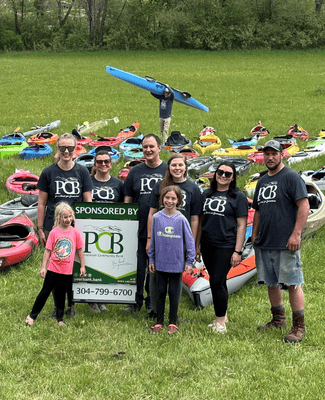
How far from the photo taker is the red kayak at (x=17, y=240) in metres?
8.48

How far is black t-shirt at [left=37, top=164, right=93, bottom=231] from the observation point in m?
6.35

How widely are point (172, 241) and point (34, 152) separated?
10.4 m

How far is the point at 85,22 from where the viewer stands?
199 ft

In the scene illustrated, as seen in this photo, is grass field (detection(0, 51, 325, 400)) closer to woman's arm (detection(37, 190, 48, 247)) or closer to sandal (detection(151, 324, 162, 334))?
sandal (detection(151, 324, 162, 334))

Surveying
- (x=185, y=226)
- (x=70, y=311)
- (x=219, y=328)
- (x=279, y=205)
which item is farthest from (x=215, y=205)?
(x=70, y=311)

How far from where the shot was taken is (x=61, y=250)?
616 centimetres

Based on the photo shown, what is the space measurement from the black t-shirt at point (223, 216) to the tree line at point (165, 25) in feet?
144

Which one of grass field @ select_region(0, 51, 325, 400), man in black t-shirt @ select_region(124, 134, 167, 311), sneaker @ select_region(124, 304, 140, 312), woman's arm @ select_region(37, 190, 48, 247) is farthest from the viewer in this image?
sneaker @ select_region(124, 304, 140, 312)

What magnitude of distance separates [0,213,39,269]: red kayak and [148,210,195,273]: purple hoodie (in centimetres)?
354

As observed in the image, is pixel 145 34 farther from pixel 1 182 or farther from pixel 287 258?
pixel 287 258

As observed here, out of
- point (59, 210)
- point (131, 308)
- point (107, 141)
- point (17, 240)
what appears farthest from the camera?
point (107, 141)

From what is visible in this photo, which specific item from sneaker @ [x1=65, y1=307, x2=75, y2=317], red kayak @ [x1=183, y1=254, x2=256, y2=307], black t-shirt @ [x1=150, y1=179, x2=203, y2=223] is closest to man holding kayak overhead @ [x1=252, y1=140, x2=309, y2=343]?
black t-shirt @ [x1=150, y1=179, x2=203, y2=223]

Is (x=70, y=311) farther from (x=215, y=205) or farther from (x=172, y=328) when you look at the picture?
(x=215, y=205)

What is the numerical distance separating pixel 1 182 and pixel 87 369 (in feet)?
28.7
